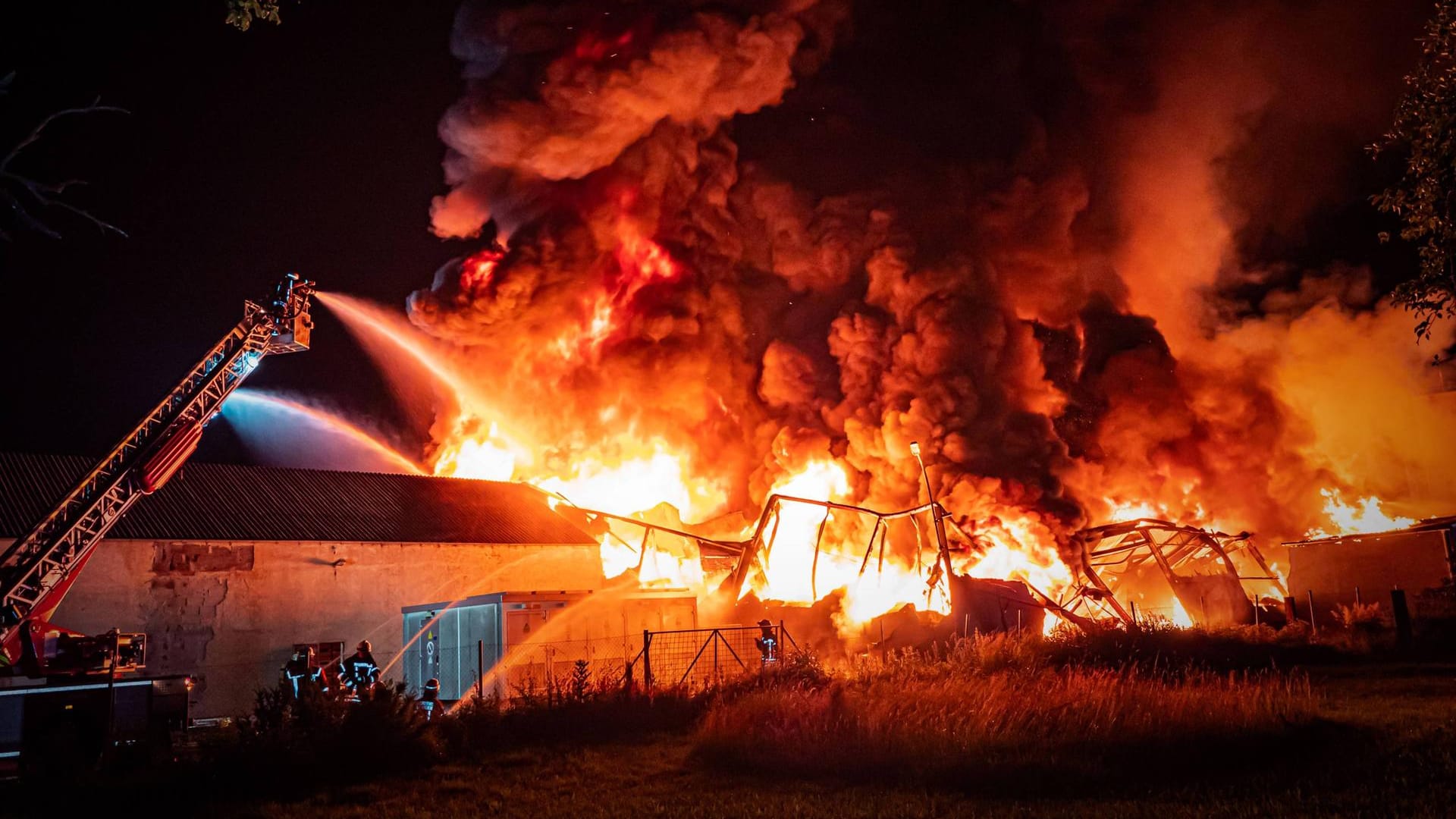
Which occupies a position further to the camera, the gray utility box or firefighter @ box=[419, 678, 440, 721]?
the gray utility box

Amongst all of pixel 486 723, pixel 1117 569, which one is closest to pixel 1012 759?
pixel 486 723

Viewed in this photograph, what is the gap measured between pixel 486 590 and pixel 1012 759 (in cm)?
2252

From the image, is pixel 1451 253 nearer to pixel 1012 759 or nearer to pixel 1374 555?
pixel 1012 759

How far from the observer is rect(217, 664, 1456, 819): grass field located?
832cm

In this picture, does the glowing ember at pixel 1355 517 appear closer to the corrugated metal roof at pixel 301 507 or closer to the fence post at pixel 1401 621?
the fence post at pixel 1401 621

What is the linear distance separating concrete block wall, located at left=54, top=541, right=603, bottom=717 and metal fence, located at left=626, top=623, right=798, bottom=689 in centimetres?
881

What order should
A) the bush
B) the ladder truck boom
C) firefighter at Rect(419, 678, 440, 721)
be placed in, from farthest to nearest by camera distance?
1. the ladder truck boom
2. firefighter at Rect(419, 678, 440, 721)
3. the bush

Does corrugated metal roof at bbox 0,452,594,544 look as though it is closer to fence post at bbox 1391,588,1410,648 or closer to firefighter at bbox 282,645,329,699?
firefighter at bbox 282,645,329,699

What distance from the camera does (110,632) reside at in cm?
1767

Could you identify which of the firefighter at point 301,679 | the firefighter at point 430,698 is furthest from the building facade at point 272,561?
the firefighter at point 430,698

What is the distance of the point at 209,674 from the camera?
24344 mm

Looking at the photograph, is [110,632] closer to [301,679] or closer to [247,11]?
[301,679]

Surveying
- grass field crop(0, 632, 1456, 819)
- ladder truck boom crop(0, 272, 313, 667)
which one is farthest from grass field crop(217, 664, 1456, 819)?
ladder truck boom crop(0, 272, 313, 667)

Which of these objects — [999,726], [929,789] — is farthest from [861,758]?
[999,726]
